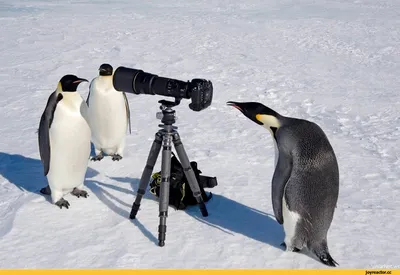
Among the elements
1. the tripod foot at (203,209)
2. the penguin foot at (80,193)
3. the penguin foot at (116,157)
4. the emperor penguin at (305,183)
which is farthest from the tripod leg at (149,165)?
the penguin foot at (116,157)

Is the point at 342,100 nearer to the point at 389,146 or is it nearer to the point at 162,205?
the point at 389,146

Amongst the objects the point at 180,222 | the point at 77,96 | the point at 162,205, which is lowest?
the point at 180,222

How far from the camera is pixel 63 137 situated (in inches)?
130

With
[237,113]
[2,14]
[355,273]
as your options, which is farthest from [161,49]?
[355,273]

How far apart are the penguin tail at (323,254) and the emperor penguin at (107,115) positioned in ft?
7.45

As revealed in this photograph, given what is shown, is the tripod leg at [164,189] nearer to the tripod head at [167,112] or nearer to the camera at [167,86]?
the tripod head at [167,112]

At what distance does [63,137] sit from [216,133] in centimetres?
224

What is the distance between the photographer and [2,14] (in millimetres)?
13859

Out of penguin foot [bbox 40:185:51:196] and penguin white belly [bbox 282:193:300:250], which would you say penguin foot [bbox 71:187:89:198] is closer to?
penguin foot [bbox 40:185:51:196]

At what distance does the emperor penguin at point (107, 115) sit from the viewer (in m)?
4.22

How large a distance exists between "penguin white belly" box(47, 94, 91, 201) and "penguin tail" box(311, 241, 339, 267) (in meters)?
1.75

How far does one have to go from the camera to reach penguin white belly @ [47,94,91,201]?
129 inches

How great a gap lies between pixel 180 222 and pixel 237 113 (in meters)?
3.04

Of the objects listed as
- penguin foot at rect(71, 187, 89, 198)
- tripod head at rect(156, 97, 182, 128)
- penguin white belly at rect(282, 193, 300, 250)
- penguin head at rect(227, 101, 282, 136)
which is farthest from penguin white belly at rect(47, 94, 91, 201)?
penguin white belly at rect(282, 193, 300, 250)
